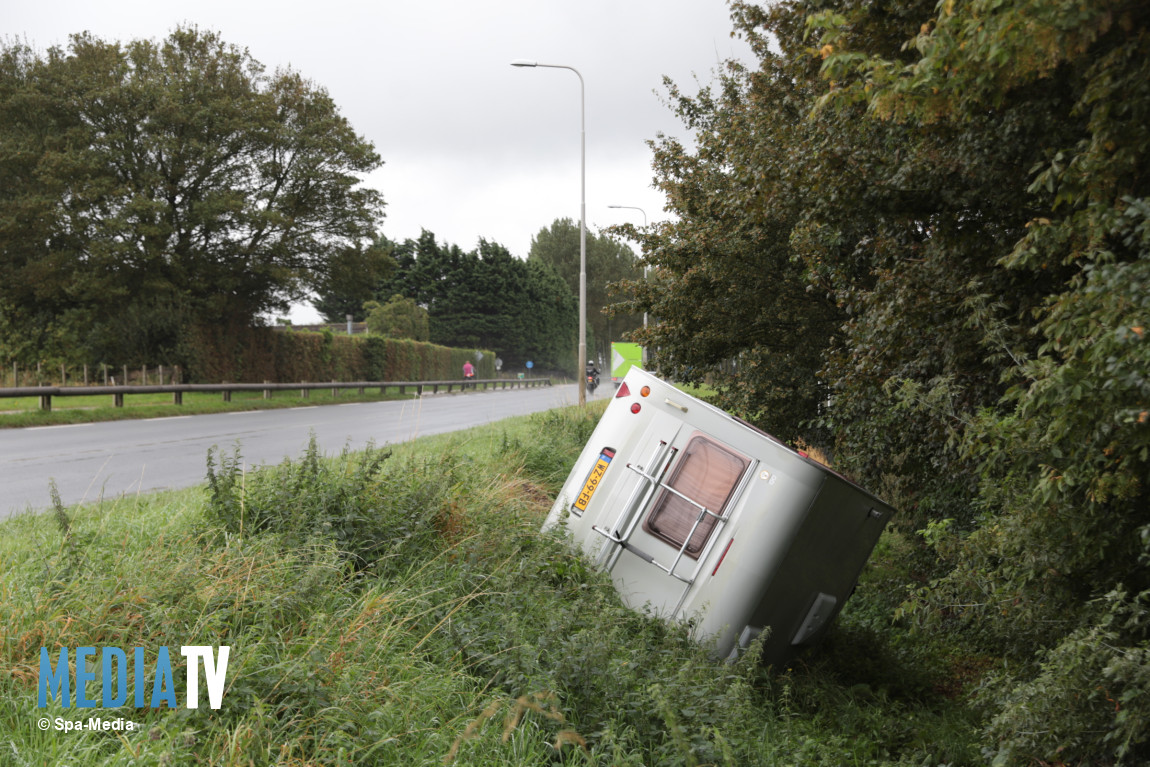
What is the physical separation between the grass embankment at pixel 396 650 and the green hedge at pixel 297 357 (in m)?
23.1

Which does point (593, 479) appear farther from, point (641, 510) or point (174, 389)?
point (174, 389)

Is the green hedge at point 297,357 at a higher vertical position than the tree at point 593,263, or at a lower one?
lower

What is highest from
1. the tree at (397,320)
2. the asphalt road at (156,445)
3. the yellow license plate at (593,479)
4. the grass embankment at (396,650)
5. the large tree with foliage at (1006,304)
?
the large tree with foliage at (1006,304)

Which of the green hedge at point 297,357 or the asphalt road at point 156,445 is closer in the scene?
the asphalt road at point 156,445

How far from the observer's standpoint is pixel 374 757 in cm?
363

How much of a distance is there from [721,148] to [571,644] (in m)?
9.14

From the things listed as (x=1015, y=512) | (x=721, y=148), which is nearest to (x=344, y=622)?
(x=1015, y=512)

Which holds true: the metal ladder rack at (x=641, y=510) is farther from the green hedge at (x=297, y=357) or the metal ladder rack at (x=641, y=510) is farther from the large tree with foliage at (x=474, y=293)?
the large tree with foliage at (x=474, y=293)

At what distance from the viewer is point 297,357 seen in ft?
115

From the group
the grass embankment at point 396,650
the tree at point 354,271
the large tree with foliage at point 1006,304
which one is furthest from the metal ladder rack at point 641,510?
the tree at point 354,271

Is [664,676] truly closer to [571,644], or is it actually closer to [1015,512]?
[571,644]

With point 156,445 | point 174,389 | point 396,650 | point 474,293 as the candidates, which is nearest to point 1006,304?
point 396,650

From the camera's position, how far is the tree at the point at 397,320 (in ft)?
197

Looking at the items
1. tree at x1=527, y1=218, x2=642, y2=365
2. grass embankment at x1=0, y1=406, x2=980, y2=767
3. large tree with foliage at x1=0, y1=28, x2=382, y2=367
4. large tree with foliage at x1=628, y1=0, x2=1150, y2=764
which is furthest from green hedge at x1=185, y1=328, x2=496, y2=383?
tree at x1=527, y1=218, x2=642, y2=365
